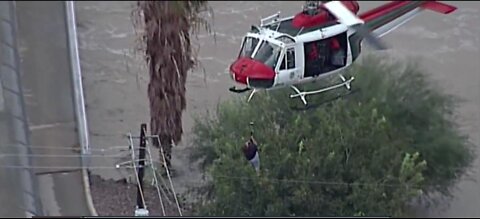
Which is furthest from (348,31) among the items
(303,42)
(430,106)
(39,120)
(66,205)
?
(39,120)

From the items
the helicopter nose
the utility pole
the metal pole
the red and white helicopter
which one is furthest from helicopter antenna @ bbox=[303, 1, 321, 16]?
the metal pole

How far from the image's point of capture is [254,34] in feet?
15.3

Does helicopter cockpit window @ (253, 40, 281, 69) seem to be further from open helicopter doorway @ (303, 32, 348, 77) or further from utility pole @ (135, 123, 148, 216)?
utility pole @ (135, 123, 148, 216)

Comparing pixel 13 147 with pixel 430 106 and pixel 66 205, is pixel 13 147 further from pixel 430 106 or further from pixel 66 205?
pixel 430 106

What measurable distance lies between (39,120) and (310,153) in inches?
59.4

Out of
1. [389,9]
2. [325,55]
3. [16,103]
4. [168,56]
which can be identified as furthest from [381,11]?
[16,103]

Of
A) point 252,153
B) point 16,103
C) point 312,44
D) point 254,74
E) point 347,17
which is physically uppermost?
point 347,17

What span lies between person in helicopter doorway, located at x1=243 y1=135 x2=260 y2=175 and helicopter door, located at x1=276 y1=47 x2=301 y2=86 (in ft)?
0.79

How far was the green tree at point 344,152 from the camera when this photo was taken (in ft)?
14.6

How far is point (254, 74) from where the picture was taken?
179 inches

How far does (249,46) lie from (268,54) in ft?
0.55

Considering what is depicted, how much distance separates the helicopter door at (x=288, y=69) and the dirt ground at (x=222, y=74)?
0.39m

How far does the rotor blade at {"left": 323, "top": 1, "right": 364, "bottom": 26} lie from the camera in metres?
4.33

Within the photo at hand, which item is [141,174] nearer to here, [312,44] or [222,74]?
[222,74]
